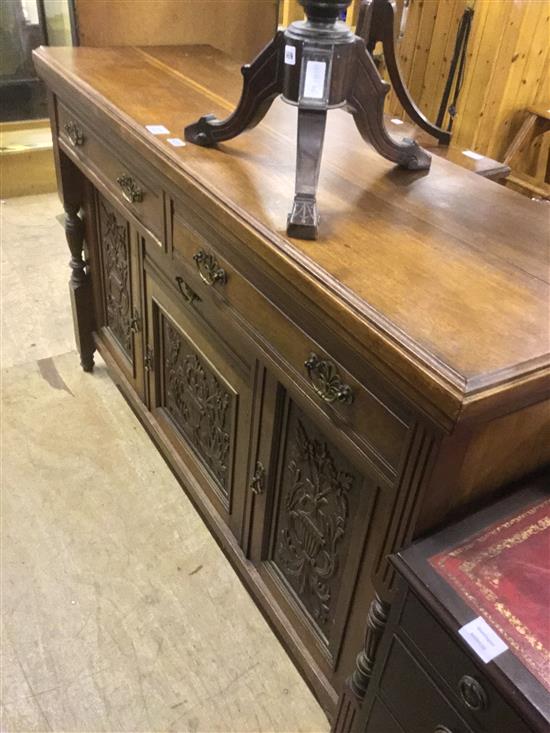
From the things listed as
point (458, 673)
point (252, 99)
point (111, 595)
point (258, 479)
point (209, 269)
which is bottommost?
point (111, 595)

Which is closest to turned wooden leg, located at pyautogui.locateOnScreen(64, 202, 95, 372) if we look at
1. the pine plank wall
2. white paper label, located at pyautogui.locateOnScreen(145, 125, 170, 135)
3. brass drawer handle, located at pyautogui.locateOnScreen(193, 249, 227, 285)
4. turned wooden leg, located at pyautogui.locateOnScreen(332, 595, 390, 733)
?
white paper label, located at pyautogui.locateOnScreen(145, 125, 170, 135)

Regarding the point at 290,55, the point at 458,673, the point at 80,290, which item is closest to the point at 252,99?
the point at 290,55

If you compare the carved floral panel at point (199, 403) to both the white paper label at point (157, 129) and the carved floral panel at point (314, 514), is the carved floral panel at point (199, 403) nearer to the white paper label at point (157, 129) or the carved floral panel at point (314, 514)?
the carved floral panel at point (314, 514)

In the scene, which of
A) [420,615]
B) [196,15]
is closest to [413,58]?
[196,15]

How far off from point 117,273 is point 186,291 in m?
0.48

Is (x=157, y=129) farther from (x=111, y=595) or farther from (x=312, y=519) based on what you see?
(x=111, y=595)

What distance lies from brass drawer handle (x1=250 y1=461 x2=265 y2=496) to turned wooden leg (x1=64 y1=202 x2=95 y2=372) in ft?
3.08

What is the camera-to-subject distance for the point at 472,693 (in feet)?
2.33

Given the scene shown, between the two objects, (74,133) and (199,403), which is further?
(74,133)

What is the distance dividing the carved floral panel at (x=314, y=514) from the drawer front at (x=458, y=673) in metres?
0.20

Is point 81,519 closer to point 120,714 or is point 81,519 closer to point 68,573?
point 68,573

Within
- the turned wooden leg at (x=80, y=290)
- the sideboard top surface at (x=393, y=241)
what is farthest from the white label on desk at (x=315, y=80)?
the turned wooden leg at (x=80, y=290)

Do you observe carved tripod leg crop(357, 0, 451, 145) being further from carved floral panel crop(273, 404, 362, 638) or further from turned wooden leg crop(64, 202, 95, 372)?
turned wooden leg crop(64, 202, 95, 372)

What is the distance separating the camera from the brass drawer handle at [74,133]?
1488 millimetres
